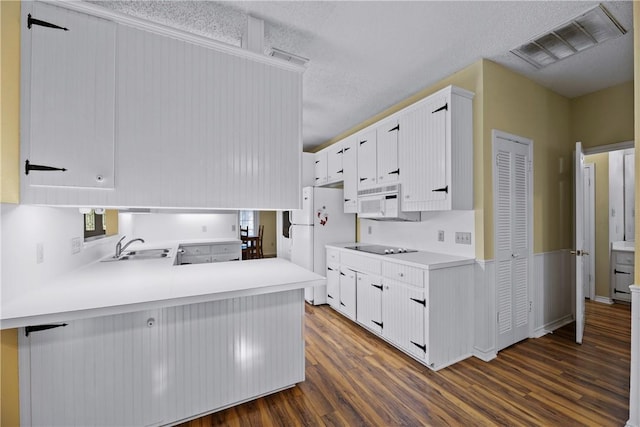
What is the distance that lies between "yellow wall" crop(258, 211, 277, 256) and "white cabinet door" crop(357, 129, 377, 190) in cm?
548

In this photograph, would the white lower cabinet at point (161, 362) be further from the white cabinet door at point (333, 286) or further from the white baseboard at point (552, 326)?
the white baseboard at point (552, 326)

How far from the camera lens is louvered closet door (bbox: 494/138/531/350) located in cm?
262

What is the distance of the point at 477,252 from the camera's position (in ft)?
8.40

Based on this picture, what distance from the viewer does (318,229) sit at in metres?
4.08

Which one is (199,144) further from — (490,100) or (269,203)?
(490,100)

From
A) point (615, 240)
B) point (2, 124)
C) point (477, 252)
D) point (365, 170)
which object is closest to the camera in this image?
point (2, 124)

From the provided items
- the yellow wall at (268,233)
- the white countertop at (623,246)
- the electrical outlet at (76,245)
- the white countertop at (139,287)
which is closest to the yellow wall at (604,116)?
the white countertop at (623,246)

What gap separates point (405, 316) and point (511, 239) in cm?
135

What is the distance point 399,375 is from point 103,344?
6.95 ft

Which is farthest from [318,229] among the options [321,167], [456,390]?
[456,390]

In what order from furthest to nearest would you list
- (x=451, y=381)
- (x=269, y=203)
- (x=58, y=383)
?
(x=451, y=381), (x=269, y=203), (x=58, y=383)

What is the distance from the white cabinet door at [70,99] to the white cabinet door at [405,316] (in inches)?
94.4

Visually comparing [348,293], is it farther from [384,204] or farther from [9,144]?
[9,144]

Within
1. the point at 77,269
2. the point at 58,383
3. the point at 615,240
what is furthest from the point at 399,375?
the point at 615,240
